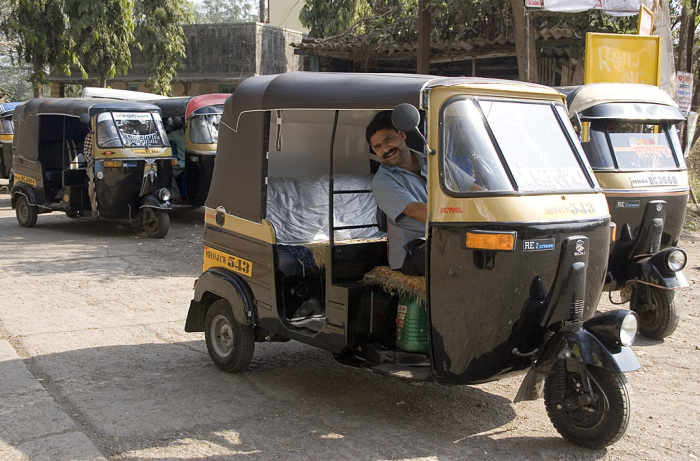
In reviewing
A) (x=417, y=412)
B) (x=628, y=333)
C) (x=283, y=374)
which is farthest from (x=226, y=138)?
(x=628, y=333)

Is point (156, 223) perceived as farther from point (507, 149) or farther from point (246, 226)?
point (507, 149)

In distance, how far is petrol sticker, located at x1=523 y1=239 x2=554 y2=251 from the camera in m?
3.95

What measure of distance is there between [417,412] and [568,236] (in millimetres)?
1516

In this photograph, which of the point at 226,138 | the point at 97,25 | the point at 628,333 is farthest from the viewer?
the point at 97,25

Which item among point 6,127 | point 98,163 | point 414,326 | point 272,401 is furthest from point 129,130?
point 414,326

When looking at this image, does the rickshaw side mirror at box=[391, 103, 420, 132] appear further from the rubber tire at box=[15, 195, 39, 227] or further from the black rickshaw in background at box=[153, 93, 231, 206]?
the rubber tire at box=[15, 195, 39, 227]

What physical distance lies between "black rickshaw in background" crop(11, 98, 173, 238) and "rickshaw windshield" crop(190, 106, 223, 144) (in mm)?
814

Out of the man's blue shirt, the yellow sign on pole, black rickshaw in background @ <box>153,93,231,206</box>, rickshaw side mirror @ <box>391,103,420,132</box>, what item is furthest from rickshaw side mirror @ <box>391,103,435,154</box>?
black rickshaw in background @ <box>153,93,231,206</box>

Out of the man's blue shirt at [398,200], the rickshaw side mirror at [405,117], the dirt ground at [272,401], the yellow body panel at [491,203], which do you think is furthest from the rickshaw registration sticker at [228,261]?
the rickshaw side mirror at [405,117]

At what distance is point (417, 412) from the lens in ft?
15.6

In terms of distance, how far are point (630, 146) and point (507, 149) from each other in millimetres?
3159

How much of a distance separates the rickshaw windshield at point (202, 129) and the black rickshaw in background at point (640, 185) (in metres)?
7.97

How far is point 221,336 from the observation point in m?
5.67

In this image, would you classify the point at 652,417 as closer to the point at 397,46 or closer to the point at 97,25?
the point at 397,46
